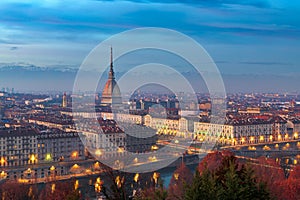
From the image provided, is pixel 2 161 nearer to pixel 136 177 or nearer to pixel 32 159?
pixel 32 159

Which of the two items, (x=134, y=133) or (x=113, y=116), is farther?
(x=113, y=116)

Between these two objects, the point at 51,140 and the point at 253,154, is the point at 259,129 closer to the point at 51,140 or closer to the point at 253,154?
the point at 253,154

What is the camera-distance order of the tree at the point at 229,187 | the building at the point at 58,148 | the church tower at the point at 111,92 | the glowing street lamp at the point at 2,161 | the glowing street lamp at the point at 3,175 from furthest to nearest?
the church tower at the point at 111,92
the building at the point at 58,148
the glowing street lamp at the point at 2,161
the glowing street lamp at the point at 3,175
the tree at the point at 229,187

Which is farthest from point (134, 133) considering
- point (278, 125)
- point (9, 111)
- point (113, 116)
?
point (9, 111)

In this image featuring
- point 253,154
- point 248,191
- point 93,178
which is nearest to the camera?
point 248,191

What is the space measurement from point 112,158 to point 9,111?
566 inches

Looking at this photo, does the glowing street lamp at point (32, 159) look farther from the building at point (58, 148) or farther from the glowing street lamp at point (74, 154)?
the glowing street lamp at point (74, 154)

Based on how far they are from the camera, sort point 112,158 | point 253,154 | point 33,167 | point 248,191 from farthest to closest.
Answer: point 253,154, point 112,158, point 33,167, point 248,191

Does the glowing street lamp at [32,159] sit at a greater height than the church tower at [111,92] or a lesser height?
lesser

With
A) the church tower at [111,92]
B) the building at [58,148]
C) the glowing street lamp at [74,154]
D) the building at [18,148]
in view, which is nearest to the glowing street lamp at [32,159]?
the building at [18,148]

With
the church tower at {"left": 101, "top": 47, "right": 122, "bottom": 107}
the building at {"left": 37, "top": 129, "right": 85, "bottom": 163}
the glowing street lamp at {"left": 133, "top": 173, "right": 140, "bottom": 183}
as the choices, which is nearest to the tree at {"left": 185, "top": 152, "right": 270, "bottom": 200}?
the glowing street lamp at {"left": 133, "top": 173, "right": 140, "bottom": 183}

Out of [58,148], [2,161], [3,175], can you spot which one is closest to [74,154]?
[58,148]

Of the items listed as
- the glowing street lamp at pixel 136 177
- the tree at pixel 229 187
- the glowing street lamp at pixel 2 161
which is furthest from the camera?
the glowing street lamp at pixel 2 161

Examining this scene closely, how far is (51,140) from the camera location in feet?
35.8
